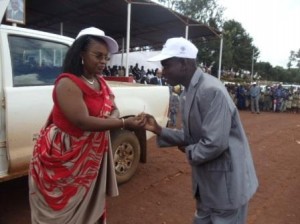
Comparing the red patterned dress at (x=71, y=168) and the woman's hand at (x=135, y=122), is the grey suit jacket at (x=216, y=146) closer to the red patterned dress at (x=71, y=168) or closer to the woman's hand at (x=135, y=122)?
the woman's hand at (x=135, y=122)

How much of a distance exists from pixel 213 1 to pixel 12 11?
4967 cm

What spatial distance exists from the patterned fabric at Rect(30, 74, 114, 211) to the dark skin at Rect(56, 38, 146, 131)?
0.06 m

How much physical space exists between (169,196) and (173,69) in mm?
2918

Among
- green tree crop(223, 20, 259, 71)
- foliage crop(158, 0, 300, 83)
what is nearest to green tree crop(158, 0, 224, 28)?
foliage crop(158, 0, 300, 83)

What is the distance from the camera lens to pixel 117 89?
4.84 m

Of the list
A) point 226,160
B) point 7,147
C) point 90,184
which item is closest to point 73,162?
point 90,184

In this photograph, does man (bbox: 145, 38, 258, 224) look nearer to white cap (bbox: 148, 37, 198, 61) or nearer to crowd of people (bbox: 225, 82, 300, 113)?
white cap (bbox: 148, 37, 198, 61)

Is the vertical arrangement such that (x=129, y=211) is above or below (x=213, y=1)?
below

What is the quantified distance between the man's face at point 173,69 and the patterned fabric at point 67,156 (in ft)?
1.60

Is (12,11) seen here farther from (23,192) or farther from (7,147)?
(23,192)

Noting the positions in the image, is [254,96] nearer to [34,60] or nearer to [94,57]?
[34,60]

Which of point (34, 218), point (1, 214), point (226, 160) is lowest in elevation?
point (1, 214)

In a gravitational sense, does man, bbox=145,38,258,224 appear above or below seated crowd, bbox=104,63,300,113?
above

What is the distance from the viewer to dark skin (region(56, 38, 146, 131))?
92.2 inches
